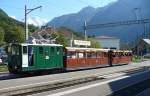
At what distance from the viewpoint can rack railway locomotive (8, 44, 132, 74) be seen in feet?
104

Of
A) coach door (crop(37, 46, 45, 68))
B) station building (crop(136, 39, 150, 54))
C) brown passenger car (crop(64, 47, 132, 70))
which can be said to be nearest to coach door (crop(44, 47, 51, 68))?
coach door (crop(37, 46, 45, 68))

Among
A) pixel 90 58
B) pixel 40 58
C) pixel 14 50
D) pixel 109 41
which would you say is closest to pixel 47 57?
pixel 40 58

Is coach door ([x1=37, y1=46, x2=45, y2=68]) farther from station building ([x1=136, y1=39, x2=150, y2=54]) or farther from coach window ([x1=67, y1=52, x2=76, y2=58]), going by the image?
station building ([x1=136, y1=39, x2=150, y2=54])

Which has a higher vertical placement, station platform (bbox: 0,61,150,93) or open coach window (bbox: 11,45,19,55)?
open coach window (bbox: 11,45,19,55)

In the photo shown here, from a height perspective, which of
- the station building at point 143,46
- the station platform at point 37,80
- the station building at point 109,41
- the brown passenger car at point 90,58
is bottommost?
the station platform at point 37,80

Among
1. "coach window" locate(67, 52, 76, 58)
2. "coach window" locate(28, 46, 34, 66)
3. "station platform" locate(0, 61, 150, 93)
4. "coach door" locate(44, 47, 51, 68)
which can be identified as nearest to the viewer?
"station platform" locate(0, 61, 150, 93)

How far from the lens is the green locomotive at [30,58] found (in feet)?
103

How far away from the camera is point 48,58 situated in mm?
34500

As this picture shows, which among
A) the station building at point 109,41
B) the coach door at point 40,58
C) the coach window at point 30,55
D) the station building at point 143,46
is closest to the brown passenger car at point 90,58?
the coach door at point 40,58

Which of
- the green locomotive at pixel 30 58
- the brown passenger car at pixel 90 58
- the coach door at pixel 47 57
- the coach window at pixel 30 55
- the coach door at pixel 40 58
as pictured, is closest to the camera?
the green locomotive at pixel 30 58

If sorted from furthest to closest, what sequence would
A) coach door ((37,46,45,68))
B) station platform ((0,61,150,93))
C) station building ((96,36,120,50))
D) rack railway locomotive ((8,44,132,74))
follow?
1. station building ((96,36,120,50))
2. coach door ((37,46,45,68))
3. rack railway locomotive ((8,44,132,74))
4. station platform ((0,61,150,93))

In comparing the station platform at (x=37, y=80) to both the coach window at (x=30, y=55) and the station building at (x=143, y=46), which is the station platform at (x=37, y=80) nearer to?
the coach window at (x=30, y=55)

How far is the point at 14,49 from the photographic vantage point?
3228cm

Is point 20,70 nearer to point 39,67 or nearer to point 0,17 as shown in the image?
point 39,67
